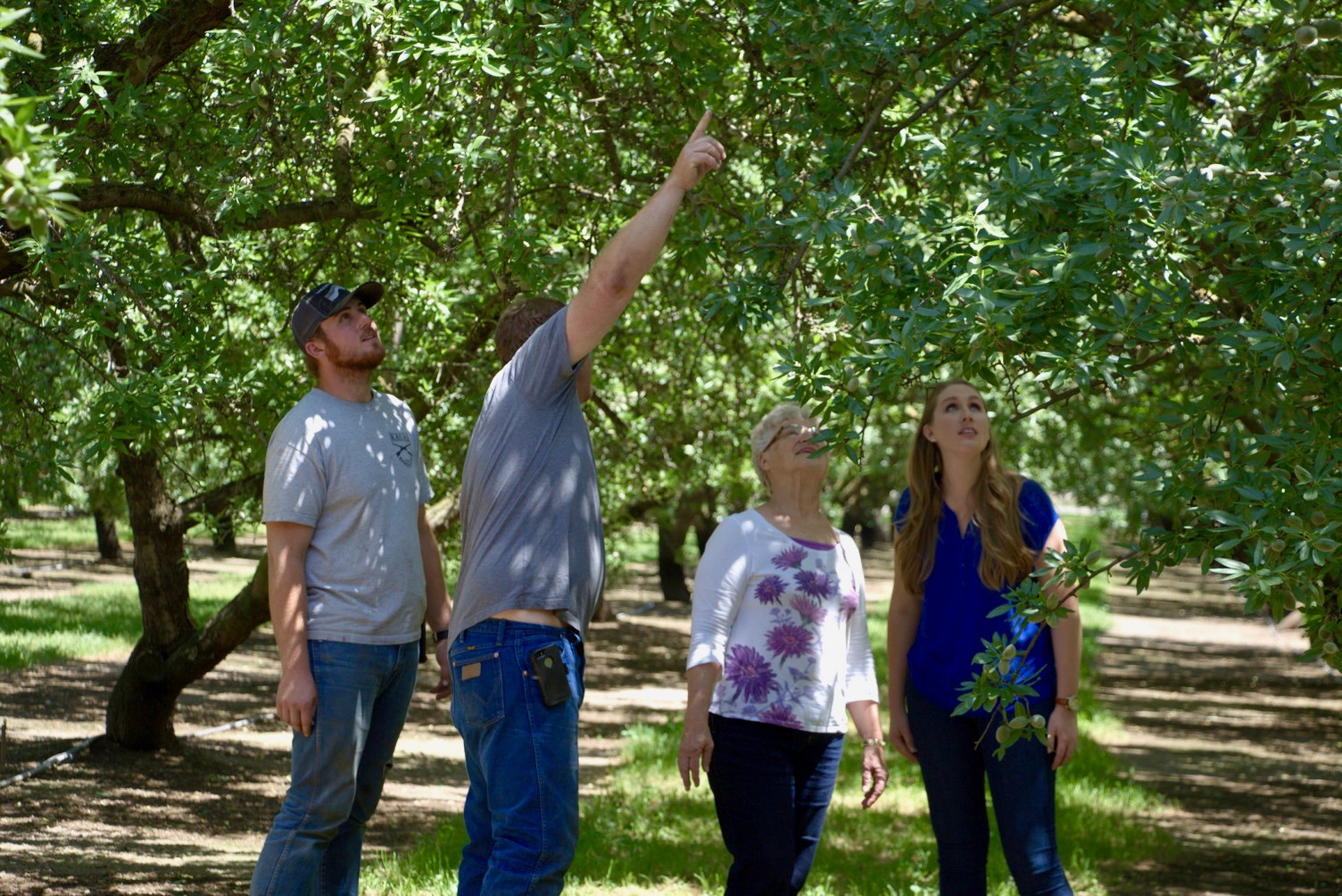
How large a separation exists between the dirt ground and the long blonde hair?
324 cm

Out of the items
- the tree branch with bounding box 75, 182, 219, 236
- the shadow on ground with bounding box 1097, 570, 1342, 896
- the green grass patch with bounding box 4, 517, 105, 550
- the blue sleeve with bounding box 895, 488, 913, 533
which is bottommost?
the shadow on ground with bounding box 1097, 570, 1342, 896

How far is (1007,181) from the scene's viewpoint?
362 cm

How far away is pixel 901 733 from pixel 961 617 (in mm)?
501

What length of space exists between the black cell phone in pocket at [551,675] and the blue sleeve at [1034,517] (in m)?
1.52

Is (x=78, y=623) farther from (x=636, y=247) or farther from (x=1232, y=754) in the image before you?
(x=636, y=247)

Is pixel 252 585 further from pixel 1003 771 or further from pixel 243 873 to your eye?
pixel 1003 771

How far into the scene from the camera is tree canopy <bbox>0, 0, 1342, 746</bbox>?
3.22 m

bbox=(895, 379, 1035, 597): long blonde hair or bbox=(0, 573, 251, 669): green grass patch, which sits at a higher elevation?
bbox=(895, 379, 1035, 597): long blonde hair

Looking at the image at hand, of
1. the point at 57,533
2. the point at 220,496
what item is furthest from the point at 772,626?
the point at 57,533

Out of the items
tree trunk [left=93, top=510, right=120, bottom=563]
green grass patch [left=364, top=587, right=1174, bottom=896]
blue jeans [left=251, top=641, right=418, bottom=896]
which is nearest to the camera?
blue jeans [left=251, top=641, right=418, bottom=896]

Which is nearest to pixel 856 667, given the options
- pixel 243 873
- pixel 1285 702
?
pixel 243 873

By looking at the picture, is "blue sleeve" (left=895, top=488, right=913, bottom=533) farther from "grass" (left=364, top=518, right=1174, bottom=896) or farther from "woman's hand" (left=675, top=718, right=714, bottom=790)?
"grass" (left=364, top=518, right=1174, bottom=896)

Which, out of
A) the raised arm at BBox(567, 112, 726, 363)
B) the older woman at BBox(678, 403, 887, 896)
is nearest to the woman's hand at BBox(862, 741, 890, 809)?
the older woman at BBox(678, 403, 887, 896)

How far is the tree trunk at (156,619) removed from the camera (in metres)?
8.91
